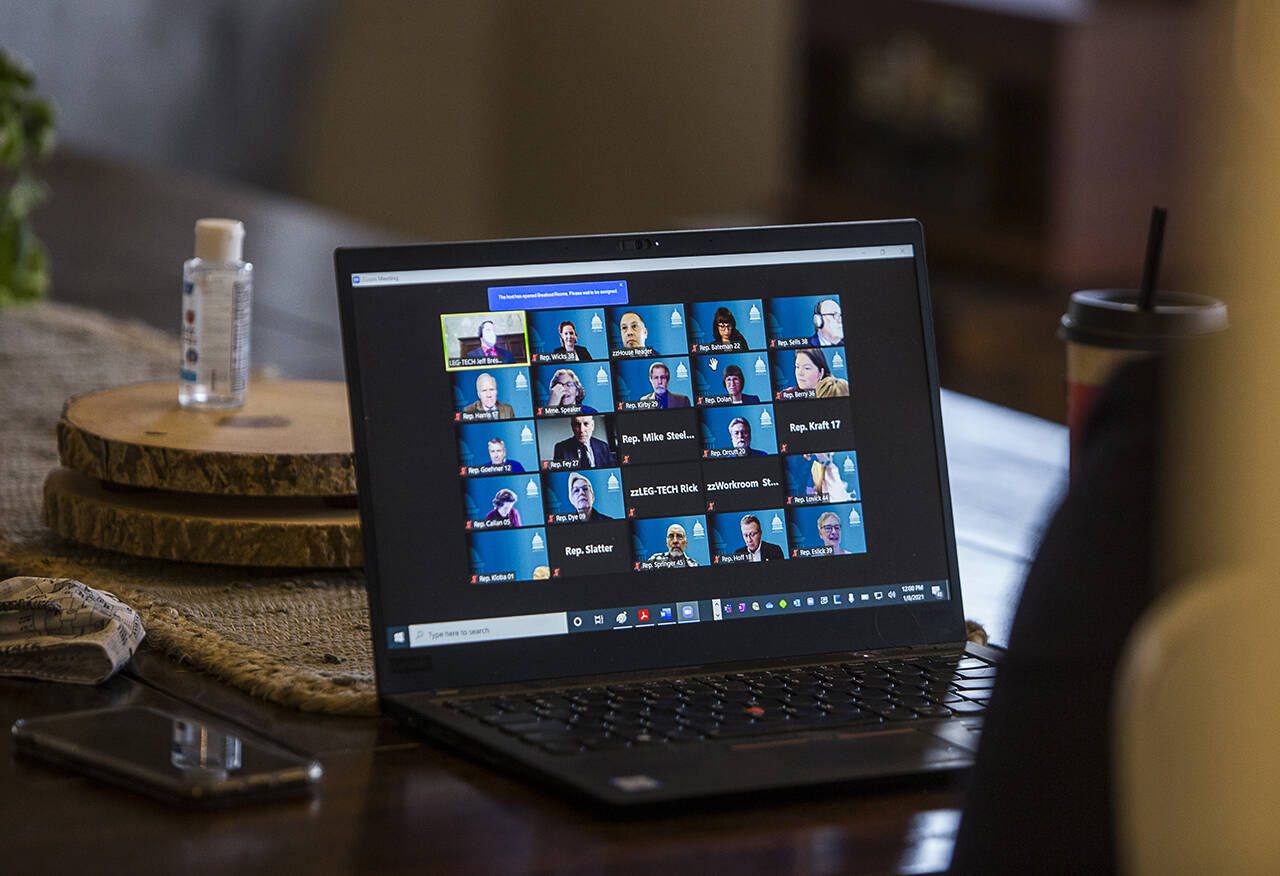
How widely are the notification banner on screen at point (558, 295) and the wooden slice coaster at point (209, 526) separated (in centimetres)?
22

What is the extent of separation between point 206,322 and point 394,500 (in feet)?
1.24

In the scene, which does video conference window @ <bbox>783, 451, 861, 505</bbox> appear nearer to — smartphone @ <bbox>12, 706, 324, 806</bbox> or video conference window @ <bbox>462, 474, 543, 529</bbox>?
video conference window @ <bbox>462, 474, 543, 529</bbox>

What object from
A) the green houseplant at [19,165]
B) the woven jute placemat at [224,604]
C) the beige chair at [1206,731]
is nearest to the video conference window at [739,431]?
the woven jute placemat at [224,604]

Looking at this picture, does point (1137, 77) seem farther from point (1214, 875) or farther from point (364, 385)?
point (1214, 875)

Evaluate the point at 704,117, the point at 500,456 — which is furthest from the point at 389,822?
the point at 704,117

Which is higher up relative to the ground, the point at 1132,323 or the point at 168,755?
the point at 1132,323

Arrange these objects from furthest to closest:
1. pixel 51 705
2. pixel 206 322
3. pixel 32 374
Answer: pixel 32 374 → pixel 206 322 → pixel 51 705

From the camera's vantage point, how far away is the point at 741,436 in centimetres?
93

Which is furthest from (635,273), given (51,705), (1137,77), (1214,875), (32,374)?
(1137,77)

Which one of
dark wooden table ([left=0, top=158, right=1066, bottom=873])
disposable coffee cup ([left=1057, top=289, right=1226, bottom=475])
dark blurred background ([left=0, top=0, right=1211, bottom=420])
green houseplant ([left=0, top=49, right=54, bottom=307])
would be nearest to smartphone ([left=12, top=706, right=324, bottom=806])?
dark wooden table ([left=0, top=158, right=1066, bottom=873])

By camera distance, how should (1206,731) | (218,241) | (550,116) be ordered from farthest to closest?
(550,116) → (218,241) → (1206,731)

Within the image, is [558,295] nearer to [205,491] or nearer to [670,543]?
[670,543]

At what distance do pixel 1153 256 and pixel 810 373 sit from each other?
21cm

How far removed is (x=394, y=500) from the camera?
86cm
